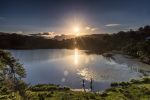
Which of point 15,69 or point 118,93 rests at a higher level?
point 15,69

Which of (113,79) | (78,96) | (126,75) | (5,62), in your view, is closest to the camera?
(5,62)

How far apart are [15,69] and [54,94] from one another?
37.2 m

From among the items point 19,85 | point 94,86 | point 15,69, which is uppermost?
point 15,69

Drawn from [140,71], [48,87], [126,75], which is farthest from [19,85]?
[140,71]

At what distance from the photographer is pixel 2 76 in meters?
35.2

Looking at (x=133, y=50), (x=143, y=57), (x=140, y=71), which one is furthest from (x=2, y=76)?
(x=133, y=50)

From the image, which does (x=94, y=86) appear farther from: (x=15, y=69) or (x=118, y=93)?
(x=15, y=69)

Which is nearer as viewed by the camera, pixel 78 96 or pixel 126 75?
pixel 78 96

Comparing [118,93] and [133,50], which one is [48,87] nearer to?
[118,93]

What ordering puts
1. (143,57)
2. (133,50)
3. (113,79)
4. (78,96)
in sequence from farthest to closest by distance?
(133,50) < (143,57) < (113,79) < (78,96)

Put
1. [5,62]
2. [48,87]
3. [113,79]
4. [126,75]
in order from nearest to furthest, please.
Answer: [5,62] → [48,87] → [113,79] → [126,75]

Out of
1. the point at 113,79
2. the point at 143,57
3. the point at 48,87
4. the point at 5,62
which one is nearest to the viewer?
the point at 5,62

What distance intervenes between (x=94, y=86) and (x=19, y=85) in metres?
58.4

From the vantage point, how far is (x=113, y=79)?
10144 centimetres
